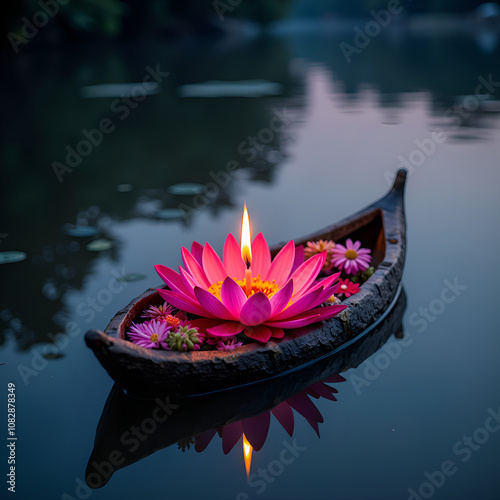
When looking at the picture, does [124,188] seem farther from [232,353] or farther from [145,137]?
[232,353]

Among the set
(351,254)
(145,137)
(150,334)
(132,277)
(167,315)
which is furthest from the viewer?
(145,137)

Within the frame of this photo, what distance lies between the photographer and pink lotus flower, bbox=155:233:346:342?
1.48 m

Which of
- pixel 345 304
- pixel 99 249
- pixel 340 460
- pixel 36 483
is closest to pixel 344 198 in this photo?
pixel 99 249

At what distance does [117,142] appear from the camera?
462 cm

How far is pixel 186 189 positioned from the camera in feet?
11.0

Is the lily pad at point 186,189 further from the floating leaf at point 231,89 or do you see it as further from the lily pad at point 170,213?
the floating leaf at point 231,89

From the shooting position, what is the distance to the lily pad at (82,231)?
2.72m

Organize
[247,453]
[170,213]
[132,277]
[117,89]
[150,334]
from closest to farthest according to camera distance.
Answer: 1. [247,453]
2. [150,334]
3. [132,277]
4. [170,213]
5. [117,89]

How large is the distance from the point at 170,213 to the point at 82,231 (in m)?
0.45

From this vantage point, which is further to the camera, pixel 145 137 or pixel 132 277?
pixel 145 137

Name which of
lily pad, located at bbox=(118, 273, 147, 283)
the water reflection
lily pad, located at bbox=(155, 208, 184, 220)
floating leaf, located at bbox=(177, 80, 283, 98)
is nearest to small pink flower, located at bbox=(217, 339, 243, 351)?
the water reflection

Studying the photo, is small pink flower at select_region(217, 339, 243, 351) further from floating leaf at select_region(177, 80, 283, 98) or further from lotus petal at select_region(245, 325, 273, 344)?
floating leaf at select_region(177, 80, 283, 98)

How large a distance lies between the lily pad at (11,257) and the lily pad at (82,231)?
275mm

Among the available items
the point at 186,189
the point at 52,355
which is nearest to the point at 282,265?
the point at 52,355
